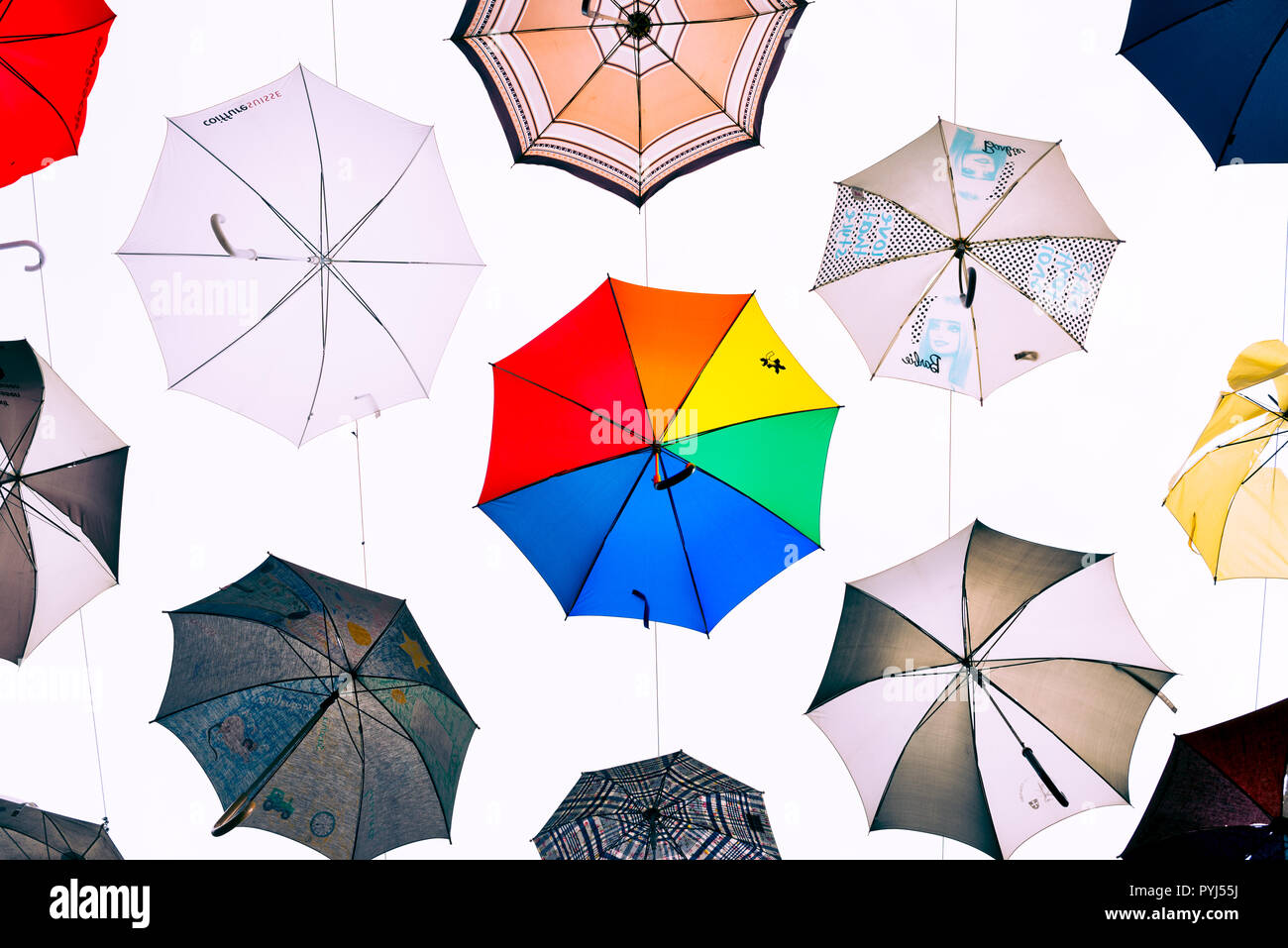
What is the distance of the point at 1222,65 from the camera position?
5629 millimetres

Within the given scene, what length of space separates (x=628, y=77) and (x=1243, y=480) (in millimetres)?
4760

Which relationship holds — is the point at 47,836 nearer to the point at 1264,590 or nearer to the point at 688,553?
the point at 688,553

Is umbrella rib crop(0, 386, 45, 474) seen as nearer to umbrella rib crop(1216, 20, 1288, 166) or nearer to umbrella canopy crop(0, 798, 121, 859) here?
umbrella canopy crop(0, 798, 121, 859)

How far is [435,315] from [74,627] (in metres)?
3.42

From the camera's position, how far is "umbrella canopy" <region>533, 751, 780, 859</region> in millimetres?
5402

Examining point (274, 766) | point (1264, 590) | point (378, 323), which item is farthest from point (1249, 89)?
point (274, 766)

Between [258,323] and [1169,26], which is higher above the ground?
[1169,26]

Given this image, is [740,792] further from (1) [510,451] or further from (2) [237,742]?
(2) [237,742]

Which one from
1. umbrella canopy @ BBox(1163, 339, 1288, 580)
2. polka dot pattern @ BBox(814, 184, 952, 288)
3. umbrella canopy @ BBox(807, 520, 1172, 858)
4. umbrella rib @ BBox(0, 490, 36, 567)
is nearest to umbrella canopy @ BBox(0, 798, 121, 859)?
umbrella rib @ BBox(0, 490, 36, 567)

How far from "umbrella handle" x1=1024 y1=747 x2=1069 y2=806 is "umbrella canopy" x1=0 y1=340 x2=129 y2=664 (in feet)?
19.5

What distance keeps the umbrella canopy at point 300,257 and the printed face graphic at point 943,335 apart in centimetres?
298

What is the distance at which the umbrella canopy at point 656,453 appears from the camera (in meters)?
5.57

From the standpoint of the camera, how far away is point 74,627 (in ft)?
20.7
